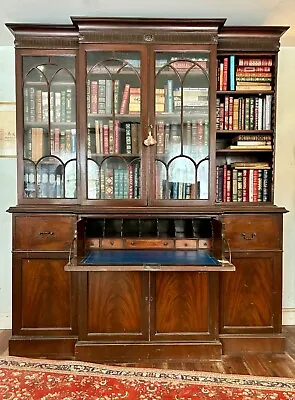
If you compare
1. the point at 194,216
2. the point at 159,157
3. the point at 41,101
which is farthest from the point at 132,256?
the point at 41,101

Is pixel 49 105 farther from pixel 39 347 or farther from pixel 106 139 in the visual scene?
pixel 39 347

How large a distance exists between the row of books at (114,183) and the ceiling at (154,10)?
1.01 m

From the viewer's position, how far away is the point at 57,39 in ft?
8.48

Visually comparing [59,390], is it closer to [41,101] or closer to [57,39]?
[41,101]

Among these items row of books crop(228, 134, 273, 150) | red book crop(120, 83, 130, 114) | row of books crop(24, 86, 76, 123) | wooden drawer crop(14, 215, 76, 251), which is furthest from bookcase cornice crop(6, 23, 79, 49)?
row of books crop(228, 134, 273, 150)

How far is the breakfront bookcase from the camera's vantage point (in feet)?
8.30

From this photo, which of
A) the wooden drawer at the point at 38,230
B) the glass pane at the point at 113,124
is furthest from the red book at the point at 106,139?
the wooden drawer at the point at 38,230

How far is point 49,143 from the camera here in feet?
8.68

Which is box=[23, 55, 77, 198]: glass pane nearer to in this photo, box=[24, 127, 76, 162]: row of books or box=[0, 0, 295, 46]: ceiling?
box=[24, 127, 76, 162]: row of books

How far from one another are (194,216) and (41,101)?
1313 millimetres

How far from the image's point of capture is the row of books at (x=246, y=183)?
271cm

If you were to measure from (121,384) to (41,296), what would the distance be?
0.81 metres

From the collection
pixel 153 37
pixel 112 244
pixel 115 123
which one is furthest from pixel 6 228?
pixel 153 37

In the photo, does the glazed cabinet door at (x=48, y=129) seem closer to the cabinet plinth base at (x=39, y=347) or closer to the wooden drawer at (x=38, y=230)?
the wooden drawer at (x=38, y=230)
